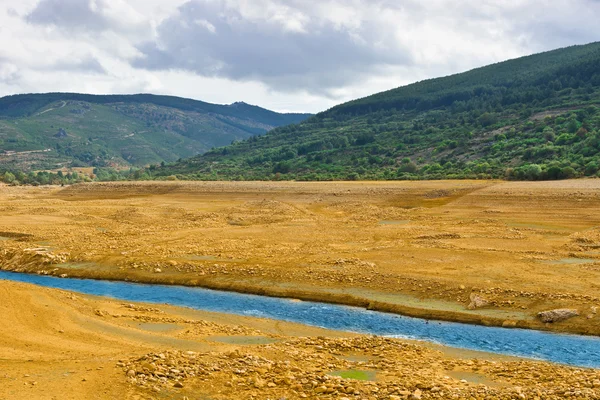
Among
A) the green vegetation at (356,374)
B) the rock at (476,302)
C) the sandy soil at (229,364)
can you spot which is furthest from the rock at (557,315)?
the green vegetation at (356,374)

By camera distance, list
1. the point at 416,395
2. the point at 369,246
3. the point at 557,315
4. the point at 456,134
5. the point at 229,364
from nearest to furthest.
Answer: the point at 416,395 < the point at 229,364 < the point at 557,315 < the point at 369,246 < the point at 456,134

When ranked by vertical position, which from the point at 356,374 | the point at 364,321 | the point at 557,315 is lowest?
the point at 364,321

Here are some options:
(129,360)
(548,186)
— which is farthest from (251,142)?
(129,360)

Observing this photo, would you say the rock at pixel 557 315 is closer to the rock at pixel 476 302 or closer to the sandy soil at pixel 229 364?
the rock at pixel 476 302

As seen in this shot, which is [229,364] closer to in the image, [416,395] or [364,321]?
[416,395]

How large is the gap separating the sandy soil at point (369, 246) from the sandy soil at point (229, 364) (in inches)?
229

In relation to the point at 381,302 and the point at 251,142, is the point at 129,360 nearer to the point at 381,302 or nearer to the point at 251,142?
the point at 381,302

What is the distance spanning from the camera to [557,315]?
2238 cm

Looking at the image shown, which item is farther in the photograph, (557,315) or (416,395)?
(557,315)

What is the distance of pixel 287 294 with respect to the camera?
27.7m

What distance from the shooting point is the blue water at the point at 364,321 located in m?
19.8

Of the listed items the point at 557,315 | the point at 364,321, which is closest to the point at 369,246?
the point at 364,321

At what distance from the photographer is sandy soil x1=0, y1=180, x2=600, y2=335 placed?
25.8 m

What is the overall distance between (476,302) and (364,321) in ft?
16.2
